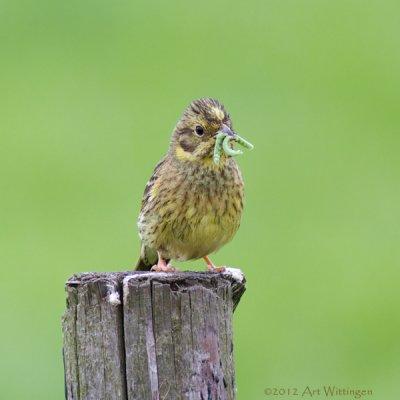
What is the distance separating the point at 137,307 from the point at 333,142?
10.4 metres

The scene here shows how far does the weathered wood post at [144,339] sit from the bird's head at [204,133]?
74.2 inches

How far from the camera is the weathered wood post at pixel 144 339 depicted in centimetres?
655

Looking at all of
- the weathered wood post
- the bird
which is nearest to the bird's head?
the bird

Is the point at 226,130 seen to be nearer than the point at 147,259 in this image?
Yes

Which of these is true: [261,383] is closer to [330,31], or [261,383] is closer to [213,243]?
[213,243]

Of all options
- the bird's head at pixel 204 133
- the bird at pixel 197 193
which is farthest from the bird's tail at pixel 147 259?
the bird's head at pixel 204 133

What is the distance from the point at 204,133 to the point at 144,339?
237 centimetres

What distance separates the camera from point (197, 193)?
8805mm

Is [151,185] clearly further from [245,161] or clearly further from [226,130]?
[245,161]

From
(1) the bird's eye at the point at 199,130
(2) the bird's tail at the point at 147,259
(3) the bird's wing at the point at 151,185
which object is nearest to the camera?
(1) the bird's eye at the point at 199,130

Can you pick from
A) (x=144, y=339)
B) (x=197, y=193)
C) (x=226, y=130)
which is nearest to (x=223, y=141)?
(x=226, y=130)

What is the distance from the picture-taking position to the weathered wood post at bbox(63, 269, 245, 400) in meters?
6.55

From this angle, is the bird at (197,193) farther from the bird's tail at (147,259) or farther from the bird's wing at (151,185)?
the bird's tail at (147,259)

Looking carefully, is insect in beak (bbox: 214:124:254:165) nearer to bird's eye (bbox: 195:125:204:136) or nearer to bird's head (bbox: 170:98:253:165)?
bird's head (bbox: 170:98:253:165)
